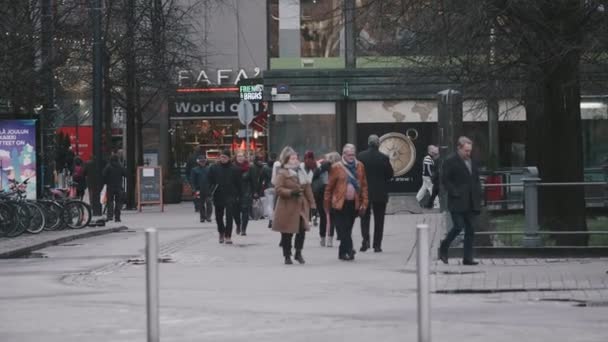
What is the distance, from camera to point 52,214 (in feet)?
88.2

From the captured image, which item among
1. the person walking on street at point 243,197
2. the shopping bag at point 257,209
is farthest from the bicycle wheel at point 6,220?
the shopping bag at point 257,209

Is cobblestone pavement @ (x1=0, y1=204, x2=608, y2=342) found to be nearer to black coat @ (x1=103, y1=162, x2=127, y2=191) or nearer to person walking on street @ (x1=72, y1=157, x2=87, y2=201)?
black coat @ (x1=103, y1=162, x2=127, y2=191)

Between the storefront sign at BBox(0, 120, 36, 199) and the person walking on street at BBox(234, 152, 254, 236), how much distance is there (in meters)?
4.58

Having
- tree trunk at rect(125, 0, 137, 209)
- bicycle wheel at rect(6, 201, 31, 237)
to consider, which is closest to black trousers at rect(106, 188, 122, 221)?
bicycle wheel at rect(6, 201, 31, 237)

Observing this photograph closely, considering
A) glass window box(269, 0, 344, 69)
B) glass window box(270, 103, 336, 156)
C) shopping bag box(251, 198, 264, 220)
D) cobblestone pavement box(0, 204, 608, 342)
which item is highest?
glass window box(269, 0, 344, 69)

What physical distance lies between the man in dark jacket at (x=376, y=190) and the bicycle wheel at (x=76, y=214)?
914cm

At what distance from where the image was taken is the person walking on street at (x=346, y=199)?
18672 mm

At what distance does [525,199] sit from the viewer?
17984mm

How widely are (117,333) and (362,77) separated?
30.4m

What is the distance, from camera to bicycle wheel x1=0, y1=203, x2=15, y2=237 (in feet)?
80.7

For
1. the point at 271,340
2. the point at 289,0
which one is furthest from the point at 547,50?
the point at 289,0

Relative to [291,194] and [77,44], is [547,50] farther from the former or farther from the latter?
[77,44]

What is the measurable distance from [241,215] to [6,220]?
471 cm

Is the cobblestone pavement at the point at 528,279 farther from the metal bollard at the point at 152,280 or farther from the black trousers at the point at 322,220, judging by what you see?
the metal bollard at the point at 152,280
